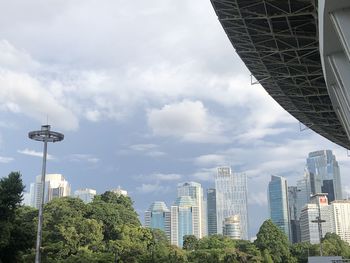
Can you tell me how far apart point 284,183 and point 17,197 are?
156166 millimetres

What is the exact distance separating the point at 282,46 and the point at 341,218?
100475 millimetres

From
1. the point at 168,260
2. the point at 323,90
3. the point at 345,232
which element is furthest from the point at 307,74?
the point at 345,232

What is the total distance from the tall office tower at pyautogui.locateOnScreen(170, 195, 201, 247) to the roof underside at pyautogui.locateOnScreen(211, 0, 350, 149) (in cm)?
13906

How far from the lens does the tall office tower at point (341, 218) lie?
115812 mm

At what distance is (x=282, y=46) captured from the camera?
2564cm

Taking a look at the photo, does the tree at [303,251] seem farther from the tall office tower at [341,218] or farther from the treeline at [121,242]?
the tall office tower at [341,218]

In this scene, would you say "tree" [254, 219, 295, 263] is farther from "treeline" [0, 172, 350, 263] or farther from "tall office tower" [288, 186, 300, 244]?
"tall office tower" [288, 186, 300, 244]

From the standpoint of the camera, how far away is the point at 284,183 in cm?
17825

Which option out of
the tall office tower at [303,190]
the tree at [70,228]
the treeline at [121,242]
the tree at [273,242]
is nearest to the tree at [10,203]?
the treeline at [121,242]

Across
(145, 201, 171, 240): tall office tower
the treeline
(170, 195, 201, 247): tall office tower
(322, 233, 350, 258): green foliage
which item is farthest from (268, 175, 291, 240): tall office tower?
the treeline

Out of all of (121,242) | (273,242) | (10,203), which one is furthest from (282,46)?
(273,242)

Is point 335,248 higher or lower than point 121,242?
lower

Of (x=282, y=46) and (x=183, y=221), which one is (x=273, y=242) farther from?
(x=183, y=221)

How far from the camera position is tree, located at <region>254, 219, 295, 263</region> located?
242 ft
